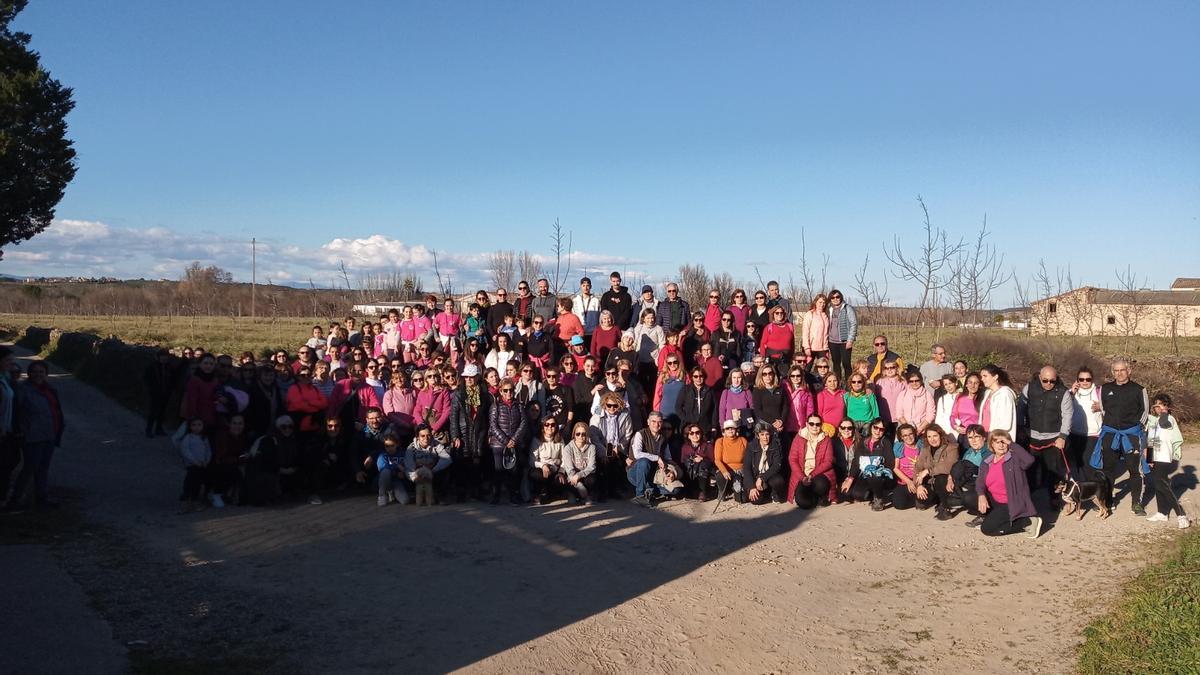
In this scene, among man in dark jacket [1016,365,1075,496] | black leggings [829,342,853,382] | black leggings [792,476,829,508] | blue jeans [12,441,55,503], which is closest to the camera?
blue jeans [12,441,55,503]

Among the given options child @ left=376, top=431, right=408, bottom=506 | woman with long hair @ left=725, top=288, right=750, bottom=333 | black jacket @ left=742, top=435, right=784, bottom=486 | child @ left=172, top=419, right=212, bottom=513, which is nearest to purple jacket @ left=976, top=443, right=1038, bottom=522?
black jacket @ left=742, top=435, right=784, bottom=486

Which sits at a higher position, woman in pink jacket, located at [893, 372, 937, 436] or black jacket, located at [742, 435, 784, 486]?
woman in pink jacket, located at [893, 372, 937, 436]

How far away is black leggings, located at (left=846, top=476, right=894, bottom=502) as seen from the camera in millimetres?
9969

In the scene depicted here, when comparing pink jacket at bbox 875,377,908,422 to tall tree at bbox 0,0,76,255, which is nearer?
pink jacket at bbox 875,377,908,422

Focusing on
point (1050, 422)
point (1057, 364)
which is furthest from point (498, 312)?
point (1057, 364)

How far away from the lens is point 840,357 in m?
12.8

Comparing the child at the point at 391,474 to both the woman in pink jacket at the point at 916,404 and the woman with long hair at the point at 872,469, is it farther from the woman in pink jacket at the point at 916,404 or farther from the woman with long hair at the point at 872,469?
the woman in pink jacket at the point at 916,404

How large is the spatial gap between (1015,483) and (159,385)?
13.3 m

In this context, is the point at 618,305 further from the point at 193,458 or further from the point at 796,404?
the point at 193,458

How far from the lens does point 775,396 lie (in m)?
10.6

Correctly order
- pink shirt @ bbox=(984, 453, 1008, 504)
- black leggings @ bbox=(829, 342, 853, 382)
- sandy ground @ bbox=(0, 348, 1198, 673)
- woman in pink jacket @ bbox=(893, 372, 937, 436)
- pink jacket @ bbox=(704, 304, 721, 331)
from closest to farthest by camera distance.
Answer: sandy ground @ bbox=(0, 348, 1198, 673), pink shirt @ bbox=(984, 453, 1008, 504), woman in pink jacket @ bbox=(893, 372, 937, 436), pink jacket @ bbox=(704, 304, 721, 331), black leggings @ bbox=(829, 342, 853, 382)

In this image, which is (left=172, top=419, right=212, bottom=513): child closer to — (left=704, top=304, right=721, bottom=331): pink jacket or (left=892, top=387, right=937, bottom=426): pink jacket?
(left=704, top=304, right=721, bottom=331): pink jacket

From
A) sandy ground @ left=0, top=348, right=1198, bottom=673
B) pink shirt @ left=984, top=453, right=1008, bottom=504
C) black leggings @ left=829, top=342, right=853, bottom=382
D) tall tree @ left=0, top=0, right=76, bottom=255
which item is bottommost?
sandy ground @ left=0, top=348, right=1198, bottom=673

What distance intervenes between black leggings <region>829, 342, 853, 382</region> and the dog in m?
3.55
